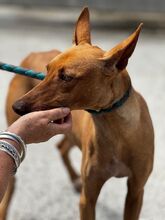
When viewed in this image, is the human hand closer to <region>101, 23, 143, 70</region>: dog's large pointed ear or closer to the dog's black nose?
the dog's black nose

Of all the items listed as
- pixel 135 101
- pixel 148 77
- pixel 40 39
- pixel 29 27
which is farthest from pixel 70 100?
pixel 29 27

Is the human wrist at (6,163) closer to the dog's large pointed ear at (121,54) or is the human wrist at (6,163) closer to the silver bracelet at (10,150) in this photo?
the silver bracelet at (10,150)

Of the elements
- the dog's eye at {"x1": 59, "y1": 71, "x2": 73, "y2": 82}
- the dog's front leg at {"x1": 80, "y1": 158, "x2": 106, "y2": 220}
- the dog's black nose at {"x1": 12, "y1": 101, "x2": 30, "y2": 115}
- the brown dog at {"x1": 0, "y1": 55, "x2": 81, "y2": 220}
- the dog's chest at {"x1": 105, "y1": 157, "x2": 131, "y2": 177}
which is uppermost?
the dog's eye at {"x1": 59, "y1": 71, "x2": 73, "y2": 82}

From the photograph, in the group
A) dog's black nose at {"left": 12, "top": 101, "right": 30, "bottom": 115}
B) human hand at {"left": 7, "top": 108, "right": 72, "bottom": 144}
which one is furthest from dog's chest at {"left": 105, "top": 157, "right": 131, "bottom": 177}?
dog's black nose at {"left": 12, "top": 101, "right": 30, "bottom": 115}

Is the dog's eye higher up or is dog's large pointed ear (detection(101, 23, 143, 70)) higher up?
dog's large pointed ear (detection(101, 23, 143, 70))

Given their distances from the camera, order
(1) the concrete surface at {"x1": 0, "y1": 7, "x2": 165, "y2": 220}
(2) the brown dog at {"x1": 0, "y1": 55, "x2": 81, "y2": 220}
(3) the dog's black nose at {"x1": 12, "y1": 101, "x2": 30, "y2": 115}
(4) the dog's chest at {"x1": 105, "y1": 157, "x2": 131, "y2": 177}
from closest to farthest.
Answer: (3) the dog's black nose at {"x1": 12, "y1": 101, "x2": 30, "y2": 115}, (4) the dog's chest at {"x1": 105, "y1": 157, "x2": 131, "y2": 177}, (2) the brown dog at {"x1": 0, "y1": 55, "x2": 81, "y2": 220}, (1) the concrete surface at {"x1": 0, "y1": 7, "x2": 165, "y2": 220}

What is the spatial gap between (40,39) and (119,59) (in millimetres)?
3360

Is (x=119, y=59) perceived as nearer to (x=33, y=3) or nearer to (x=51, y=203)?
(x=51, y=203)

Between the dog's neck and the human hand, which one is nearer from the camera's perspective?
the human hand

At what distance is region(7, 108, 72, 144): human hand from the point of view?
137cm

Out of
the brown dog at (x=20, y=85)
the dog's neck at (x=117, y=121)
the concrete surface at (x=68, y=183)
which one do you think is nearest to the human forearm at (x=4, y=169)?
the dog's neck at (x=117, y=121)

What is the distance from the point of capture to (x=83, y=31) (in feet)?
5.33

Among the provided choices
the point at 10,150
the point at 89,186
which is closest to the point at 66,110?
the point at 10,150

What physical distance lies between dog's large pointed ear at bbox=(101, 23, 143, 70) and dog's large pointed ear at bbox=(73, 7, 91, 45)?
145mm
